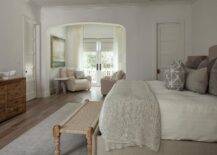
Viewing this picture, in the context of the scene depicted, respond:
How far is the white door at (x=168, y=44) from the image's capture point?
20.7 feet

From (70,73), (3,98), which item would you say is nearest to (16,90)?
(3,98)

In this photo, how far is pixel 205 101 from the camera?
7.08 ft

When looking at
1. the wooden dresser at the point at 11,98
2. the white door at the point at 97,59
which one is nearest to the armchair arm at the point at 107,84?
the white door at the point at 97,59

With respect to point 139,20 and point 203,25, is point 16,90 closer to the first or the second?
point 139,20

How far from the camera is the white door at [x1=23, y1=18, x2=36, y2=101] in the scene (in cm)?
607

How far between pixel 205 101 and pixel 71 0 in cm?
487

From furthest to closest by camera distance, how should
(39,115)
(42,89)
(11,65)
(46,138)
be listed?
(42,89) → (11,65) → (39,115) → (46,138)

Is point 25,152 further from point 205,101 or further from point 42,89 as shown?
point 42,89

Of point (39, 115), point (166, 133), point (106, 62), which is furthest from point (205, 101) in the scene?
point (106, 62)

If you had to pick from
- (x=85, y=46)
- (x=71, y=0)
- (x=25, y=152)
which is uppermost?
(x=71, y=0)

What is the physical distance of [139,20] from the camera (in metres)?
6.36

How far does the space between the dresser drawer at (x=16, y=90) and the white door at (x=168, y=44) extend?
371cm

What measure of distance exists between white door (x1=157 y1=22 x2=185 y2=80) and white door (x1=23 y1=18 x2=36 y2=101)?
3.67m

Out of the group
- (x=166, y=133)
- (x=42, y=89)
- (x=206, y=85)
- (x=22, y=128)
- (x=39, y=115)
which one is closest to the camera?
(x=166, y=133)
